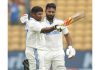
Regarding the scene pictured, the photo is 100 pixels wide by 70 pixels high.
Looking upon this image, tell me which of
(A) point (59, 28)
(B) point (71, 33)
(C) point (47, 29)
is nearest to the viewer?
(A) point (59, 28)

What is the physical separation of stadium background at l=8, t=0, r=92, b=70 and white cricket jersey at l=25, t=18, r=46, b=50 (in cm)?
560

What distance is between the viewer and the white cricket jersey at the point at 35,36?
27.3ft

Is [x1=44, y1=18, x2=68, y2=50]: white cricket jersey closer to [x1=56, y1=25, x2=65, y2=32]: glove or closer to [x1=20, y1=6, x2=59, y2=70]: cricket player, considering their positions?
[x1=20, y1=6, x2=59, y2=70]: cricket player

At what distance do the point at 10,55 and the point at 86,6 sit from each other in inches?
90.7

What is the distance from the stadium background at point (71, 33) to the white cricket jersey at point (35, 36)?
5602mm

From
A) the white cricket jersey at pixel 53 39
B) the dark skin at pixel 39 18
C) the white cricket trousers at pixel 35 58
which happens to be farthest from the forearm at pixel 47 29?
the white cricket trousers at pixel 35 58

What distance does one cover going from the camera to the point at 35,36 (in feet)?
27.5

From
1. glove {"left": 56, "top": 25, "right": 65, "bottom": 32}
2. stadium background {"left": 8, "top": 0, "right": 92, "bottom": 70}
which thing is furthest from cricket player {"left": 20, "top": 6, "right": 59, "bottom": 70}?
stadium background {"left": 8, "top": 0, "right": 92, "bottom": 70}

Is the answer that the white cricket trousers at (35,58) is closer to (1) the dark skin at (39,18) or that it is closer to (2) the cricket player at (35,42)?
(2) the cricket player at (35,42)

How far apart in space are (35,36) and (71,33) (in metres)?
6.54

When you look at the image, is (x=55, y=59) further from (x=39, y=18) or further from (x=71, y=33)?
(x=71, y=33)

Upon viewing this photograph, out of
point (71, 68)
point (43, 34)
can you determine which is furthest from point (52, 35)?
point (71, 68)

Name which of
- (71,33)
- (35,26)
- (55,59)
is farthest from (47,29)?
(71,33)

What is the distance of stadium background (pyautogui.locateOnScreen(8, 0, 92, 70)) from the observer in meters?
→ 14.2
